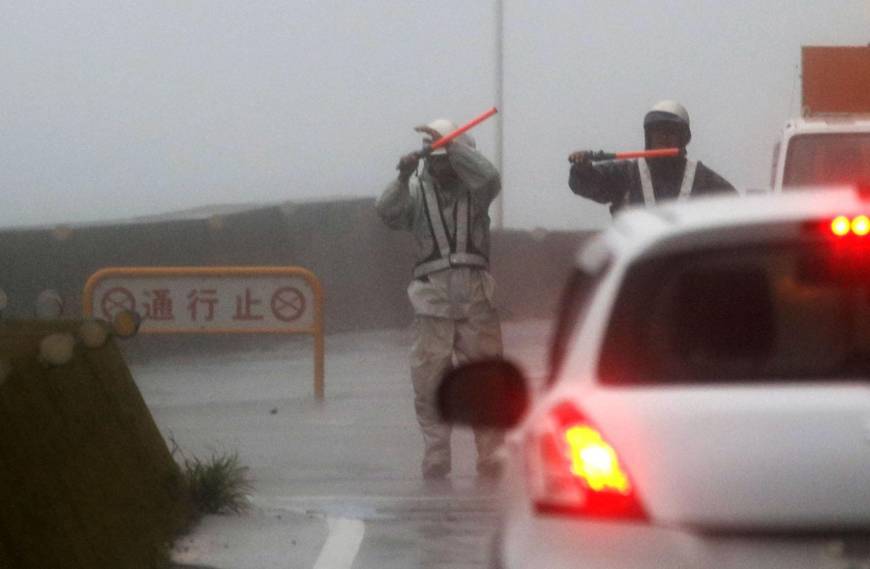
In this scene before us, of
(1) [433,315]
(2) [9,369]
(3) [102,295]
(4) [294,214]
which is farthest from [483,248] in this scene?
(4) [294,214]

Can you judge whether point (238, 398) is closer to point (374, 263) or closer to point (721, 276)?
point (374, 263)

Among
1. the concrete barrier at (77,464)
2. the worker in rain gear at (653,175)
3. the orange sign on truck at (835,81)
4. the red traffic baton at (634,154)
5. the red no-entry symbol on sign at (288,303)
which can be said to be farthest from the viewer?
the red no-entry symbol on sign at (288,303)

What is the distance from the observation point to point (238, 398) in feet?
52.9

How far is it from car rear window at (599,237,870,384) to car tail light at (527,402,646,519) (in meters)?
0.13

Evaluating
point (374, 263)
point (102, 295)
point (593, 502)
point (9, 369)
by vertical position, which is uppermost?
point (593, 502)

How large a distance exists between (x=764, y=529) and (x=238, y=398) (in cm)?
1235

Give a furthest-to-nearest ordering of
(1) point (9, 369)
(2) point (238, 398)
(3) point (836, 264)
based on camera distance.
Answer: (2) point (238, 398), (1) point (9, 369), (3) point (836, 264)

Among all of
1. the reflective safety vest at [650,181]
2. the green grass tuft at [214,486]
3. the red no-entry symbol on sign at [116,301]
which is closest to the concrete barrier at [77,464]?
the green grass tuft at [214,486]

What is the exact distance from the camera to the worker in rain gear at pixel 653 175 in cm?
1089

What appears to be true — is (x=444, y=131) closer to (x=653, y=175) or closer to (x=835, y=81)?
(x=653, y=175)

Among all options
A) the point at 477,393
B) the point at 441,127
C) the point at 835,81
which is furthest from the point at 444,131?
the point at 477,393

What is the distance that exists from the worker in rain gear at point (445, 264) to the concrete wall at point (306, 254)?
8158mm

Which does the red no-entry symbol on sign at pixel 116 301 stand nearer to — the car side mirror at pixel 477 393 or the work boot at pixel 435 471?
the work boot at pixel 435 471

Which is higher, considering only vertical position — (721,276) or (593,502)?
(721,276)
